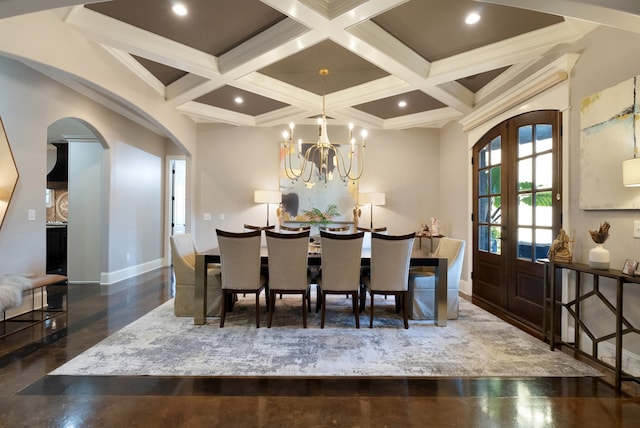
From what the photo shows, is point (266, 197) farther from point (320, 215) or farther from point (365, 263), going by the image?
point (365, 263)

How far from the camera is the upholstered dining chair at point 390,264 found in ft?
9.43

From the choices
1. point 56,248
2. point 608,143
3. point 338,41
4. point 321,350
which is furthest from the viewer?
point 56,248

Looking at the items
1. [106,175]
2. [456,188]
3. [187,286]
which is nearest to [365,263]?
[187,286]

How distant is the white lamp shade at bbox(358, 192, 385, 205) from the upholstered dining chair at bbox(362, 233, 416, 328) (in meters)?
2.40

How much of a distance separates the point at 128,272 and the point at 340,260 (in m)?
4.10

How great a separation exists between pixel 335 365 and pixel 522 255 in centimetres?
244

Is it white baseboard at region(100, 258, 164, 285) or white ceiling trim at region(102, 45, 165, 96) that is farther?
white baseboard at region(100, 258, 164, 285)

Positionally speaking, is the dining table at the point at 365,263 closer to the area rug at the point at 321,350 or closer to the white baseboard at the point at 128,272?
the area rug at the point at 321,350

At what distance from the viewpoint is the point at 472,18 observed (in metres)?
2.58

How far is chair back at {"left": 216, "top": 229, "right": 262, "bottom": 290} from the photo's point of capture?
2820mm

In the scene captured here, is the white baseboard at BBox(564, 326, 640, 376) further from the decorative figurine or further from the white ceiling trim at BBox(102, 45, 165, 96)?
the white ceiling trim at BBox(102, 45, 165, 96)

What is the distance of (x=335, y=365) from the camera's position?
2.20m

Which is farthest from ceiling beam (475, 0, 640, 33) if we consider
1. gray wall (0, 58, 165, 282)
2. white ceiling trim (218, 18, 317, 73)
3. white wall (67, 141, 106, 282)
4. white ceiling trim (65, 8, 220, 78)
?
white wall (67, 141, 106, 282)

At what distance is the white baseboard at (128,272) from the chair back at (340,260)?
3702 millimetres
